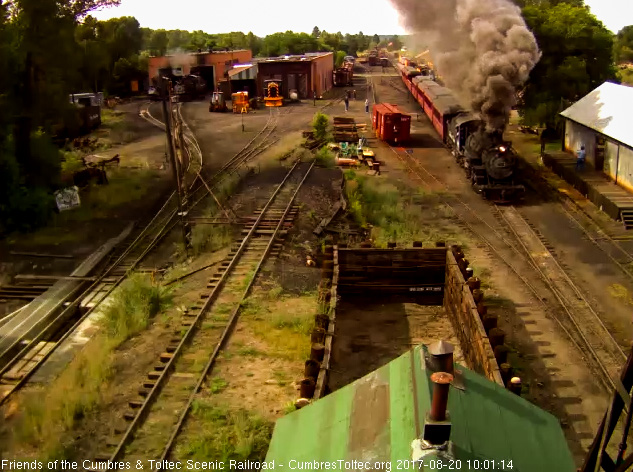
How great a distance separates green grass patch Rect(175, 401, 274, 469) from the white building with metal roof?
1883 cm

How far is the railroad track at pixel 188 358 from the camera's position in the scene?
933cm

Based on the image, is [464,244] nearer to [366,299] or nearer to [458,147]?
[366,299]

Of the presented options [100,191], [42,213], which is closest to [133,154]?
[100,191]

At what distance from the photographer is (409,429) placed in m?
4.32

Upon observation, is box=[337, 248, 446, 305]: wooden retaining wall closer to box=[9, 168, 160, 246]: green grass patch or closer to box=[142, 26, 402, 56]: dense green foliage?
box=[9, 168, 160, 246]: green grass patch

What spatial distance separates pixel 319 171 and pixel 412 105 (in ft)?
88.0

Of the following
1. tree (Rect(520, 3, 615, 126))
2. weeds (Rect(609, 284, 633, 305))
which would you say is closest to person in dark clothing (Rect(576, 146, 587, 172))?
tree (Rect(520, 3, 615, 126))

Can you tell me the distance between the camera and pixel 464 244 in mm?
19078

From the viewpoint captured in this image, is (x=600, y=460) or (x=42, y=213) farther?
(x=42, y=213)

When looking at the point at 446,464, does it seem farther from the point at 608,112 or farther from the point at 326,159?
the point at 608,112

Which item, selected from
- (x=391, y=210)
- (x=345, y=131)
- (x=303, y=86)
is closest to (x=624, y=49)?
(x=303, y=86)

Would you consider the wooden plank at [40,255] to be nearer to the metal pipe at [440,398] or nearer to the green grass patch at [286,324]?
the green grass patch at [286,324]

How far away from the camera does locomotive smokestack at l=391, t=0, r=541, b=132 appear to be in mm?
23234

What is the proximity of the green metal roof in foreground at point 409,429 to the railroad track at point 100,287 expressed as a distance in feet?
28.6
